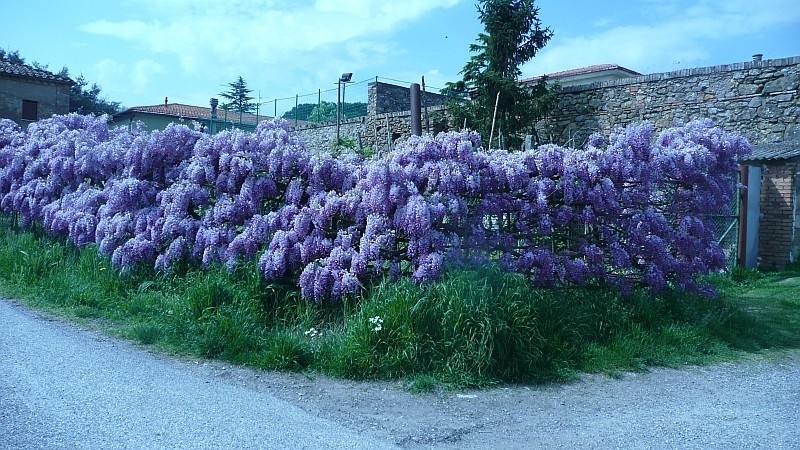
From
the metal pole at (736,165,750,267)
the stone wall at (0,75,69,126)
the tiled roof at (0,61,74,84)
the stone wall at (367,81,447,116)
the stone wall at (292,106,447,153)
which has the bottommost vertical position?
the metal pole at (736,165,750,267)

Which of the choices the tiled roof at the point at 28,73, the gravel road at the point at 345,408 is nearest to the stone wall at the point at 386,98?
the tiled roof at the point at 28,73

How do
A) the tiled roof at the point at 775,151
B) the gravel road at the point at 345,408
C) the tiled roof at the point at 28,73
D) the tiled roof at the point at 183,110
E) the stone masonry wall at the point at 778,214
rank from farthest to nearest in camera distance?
the tiled roof at the point at 183,110 < the tiled roof at the point at 28,73 < the stone masonry wall at the point at 778,214 < the tiled roof at the point at 775,151 < the gravel road at the point at 345,408


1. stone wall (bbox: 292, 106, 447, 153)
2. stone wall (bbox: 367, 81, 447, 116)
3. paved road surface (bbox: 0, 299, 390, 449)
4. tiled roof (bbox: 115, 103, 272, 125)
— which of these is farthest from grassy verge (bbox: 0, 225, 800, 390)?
tiled roof (bbox: 115, 103, 272, 125)

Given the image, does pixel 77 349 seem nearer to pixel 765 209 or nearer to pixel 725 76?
pixel 765 209

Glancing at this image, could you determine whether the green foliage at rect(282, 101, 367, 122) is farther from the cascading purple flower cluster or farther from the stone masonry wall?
the cascading purple flower cluster

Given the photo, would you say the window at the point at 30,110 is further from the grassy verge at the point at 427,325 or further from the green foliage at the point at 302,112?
the grassy verge at the point at 427,325

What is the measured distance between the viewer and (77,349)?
24.0 ft

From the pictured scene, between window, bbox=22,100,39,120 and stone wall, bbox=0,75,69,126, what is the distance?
4.9 inches

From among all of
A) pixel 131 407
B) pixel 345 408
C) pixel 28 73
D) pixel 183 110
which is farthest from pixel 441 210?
pixel 183 110

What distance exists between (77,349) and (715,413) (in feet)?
20.4

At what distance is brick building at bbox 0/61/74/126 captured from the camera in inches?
1336

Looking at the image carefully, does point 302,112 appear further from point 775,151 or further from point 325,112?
point 775,151

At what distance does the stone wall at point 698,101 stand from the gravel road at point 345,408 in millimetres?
7999

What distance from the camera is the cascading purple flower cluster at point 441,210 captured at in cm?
780
